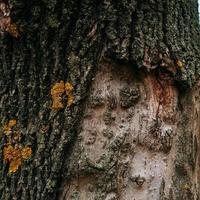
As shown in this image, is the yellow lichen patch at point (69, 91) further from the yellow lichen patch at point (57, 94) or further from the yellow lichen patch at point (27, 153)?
the yellow lichen patch at point (27, 153)

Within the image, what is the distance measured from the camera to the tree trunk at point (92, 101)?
175 centimetres

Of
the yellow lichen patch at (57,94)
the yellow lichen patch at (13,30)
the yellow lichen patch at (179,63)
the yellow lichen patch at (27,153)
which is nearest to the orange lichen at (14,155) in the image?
the yellow lichen patch at (27,153)

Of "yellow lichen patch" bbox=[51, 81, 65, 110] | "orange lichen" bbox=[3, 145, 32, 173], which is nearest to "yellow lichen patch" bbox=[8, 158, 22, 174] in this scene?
"orange lichen" bbox=[3, 145, 32, 173]

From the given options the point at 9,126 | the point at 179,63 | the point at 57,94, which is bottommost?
the point at 9,126

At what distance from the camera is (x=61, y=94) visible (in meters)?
1.76

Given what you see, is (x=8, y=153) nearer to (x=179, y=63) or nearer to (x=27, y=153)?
(x=27, y=153)

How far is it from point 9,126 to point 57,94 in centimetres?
21

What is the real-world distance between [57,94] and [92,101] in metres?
0.12

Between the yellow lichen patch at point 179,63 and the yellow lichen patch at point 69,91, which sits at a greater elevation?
the yellow lichen patch at point 179,63

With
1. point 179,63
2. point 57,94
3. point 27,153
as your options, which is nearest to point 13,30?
point 57,94

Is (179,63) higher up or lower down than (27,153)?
higher up

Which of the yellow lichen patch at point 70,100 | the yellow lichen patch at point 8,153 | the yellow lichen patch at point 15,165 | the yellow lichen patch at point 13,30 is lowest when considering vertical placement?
the yellow lichen patch at point 15,165

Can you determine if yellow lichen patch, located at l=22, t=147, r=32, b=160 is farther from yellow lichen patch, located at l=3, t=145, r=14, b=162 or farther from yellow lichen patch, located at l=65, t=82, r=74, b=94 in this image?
yellow lichen patch, located at l=65, t=82, r=74, b=94

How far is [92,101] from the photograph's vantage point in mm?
1770
